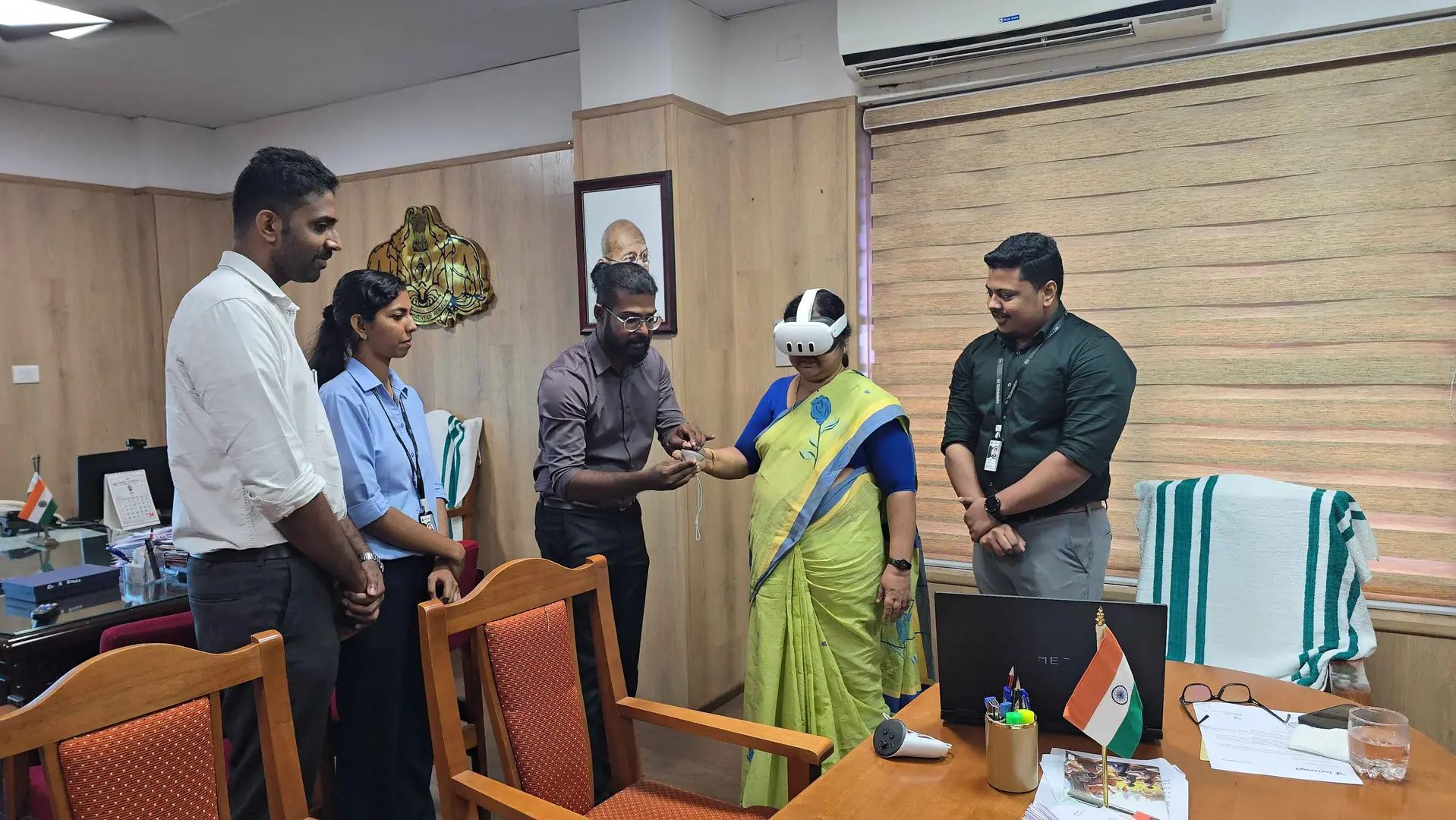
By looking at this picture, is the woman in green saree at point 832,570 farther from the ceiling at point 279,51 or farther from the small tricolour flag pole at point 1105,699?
the ceiling at point 279,51

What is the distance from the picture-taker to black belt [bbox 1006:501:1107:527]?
89.7 inches

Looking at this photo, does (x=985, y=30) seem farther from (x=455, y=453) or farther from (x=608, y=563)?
(x=455, y=453)

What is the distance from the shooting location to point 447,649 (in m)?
1.59

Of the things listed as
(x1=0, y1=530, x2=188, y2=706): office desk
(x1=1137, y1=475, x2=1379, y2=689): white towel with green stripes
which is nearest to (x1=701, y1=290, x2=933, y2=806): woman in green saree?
(x1=1137, y1=475, x2=1379, y2=689): white towel with green stripes

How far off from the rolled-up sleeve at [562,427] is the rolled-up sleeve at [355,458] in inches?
16.9

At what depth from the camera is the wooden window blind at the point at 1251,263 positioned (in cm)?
255

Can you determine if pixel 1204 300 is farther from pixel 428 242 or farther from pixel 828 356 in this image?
pixel 428 242

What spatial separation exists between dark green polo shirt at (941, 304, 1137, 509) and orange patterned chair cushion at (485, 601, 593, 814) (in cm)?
121

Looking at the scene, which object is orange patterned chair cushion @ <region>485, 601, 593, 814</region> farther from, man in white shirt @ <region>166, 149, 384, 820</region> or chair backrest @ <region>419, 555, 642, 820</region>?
man in white shirt @ <region>166, 149, 384, 820</region>

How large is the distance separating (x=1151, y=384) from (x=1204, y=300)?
298mm

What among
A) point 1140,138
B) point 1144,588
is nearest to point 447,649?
point 1144,588

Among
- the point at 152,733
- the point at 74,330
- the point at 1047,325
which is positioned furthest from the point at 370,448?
the point at 74,330

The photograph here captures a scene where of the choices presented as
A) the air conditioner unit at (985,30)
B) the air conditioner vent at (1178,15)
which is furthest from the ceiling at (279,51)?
the air conditioner vent at (1178,15)

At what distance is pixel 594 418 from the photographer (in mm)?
2443
